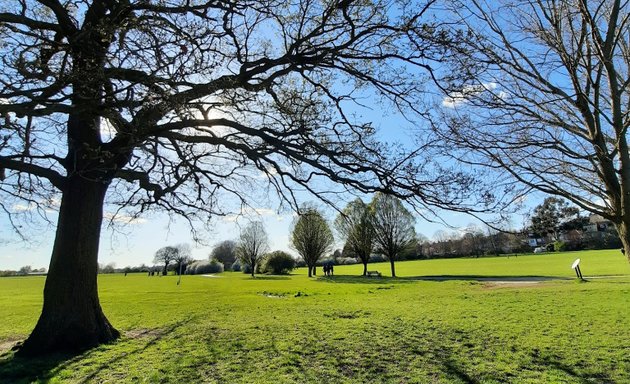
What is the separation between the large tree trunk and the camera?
7.70m

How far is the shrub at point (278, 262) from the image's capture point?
170 ft

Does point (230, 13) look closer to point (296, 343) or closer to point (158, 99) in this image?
point (158, 99)

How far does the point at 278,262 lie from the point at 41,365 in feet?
150

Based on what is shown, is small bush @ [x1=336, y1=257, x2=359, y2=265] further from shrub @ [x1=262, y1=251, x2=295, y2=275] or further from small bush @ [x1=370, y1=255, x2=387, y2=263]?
shrub @ [x1=262, y1=251, x2=295, y2=275]

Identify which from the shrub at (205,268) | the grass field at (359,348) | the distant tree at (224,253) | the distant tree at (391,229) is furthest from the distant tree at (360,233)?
the distant tree at (224,253)

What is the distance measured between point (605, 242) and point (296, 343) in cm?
7968

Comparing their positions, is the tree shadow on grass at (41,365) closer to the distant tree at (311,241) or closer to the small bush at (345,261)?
the distant tree at (311,241)

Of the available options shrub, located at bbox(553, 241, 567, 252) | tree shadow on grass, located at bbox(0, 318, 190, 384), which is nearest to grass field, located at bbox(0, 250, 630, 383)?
tree shadow on grass, located at bbox(0, 318, 190, 384)

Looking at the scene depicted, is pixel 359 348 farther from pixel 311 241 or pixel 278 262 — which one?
pixel 278 262

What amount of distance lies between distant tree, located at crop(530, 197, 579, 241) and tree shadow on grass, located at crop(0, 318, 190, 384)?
6772 millimetres

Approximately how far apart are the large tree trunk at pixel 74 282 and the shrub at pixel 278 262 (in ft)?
143

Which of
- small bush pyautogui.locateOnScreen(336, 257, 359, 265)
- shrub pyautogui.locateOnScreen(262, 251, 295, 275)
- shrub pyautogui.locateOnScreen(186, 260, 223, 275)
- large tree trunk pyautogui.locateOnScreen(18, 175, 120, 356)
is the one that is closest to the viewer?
large tree trunk pyautogui.locateOnScreen(18, 175, 120, 356)

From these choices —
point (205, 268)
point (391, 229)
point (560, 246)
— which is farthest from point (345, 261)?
point (391, 229)

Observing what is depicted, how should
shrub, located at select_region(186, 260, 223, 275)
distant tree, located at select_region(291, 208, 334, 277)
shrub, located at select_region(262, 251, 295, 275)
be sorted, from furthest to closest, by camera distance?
shrub, located at select_region(186, 260, 223, 275) → shrub, located at select_region(262, 251, 295, 275) → distant tree, located at select_region(291, 208, 334, 277)
